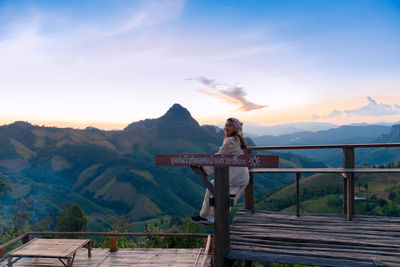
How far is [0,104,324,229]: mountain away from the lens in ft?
248

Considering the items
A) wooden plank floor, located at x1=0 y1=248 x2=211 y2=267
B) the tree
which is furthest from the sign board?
the tree

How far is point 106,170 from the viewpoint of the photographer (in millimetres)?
96062

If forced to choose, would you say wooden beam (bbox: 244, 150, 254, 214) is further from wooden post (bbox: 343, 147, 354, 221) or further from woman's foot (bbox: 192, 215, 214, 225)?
woman's foot (bbox: 192, 215, 214, 225)

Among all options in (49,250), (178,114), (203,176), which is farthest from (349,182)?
(178,114)

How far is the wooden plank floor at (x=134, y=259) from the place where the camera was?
17.9 ft

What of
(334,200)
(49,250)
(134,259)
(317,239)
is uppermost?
(317,239)

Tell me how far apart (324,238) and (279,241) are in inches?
22.1

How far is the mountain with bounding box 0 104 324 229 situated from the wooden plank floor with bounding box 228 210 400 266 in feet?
222

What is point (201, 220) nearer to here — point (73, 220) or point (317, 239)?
point (317, 239)

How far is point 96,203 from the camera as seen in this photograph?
80250 mm

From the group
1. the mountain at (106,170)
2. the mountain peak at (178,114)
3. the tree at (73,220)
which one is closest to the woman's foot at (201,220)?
the tree at (73,220)

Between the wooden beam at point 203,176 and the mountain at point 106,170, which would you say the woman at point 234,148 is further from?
the mountain at point 106,170

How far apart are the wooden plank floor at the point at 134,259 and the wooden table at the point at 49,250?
8.0 inches

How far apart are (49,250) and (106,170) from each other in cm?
9508
